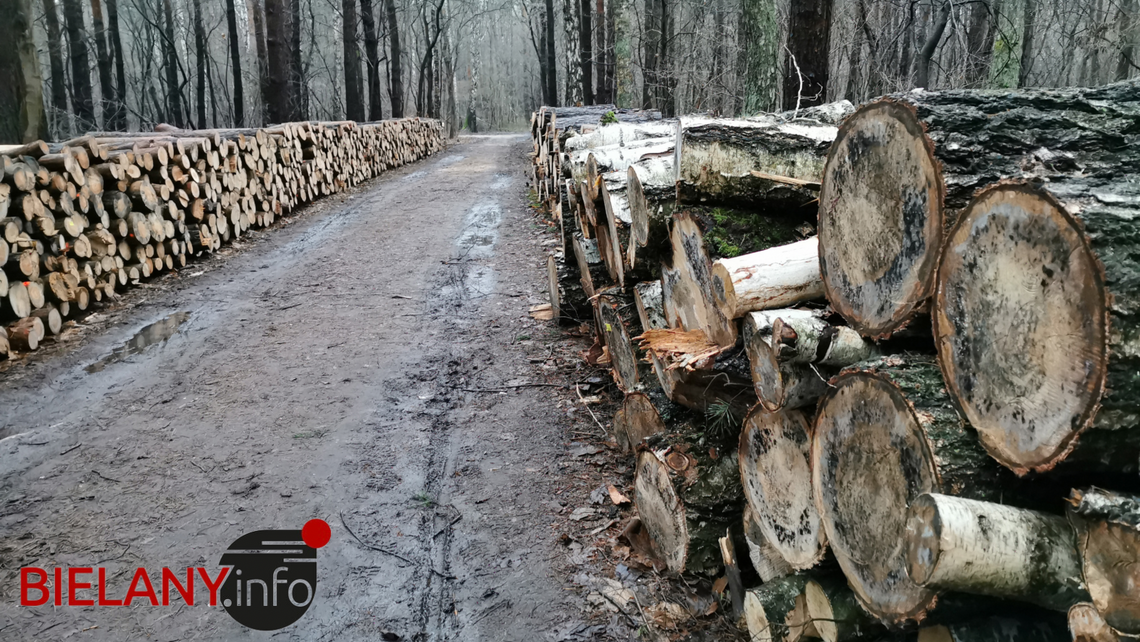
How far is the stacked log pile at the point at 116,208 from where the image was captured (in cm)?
560

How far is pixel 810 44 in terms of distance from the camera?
7.10 meters

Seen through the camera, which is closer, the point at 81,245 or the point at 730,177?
the point at 730,177

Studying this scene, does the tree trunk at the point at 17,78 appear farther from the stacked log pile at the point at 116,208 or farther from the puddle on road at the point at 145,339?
the puddle on road at the point at 145,339

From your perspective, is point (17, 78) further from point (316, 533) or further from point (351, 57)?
point (351, 57)

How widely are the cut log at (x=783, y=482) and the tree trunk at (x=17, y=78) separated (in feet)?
36.1

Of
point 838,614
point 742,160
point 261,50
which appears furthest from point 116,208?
point 261,50

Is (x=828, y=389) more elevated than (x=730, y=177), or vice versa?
(x=730, y=177)

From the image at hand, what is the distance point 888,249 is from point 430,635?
227cm

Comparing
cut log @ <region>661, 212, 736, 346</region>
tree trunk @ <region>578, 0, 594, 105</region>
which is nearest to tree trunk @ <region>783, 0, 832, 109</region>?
cut log @ <region>661, 212, 736, 346</region>

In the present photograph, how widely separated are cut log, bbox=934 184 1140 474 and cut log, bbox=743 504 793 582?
1182 millimetres

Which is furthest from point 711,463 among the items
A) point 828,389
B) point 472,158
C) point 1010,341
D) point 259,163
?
point 472,158

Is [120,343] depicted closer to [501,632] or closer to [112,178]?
[112,178]

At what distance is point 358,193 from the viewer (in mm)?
13930

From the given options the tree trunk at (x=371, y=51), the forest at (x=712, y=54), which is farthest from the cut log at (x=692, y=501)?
the tree trunk at (x=371, y=51)
